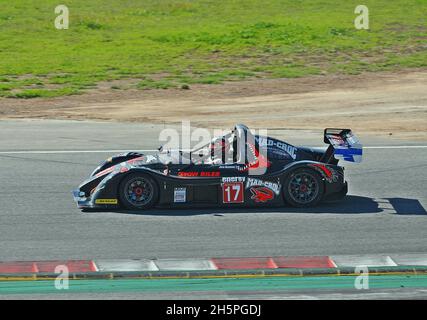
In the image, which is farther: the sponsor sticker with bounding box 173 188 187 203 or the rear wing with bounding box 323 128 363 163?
the rear wing with bounding box 323 128 363 163

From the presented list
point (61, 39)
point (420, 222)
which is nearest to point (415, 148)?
point (420, 222)

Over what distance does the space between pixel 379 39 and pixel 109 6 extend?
47.9 feet

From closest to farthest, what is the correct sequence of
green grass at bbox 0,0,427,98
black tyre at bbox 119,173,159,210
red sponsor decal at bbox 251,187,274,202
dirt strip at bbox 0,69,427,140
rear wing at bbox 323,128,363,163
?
black tyre at bbox 119,173,159,210, red sponsor decal at bbox 251,187,274,202, rear wing at bbox 323,128,363,163, dirt strip at bbox 0,69,427,140, green grass at bbox 0,0,427,98

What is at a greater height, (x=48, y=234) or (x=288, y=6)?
(x=288, y=6)

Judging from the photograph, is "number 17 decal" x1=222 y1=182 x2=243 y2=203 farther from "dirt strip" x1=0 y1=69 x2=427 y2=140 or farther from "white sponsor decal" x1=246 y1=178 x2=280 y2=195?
"dirt strip" x1=0 y1=69 x2=427 y2=140

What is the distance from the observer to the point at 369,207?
16.2m

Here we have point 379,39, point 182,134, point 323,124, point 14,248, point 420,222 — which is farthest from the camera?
point 379,39

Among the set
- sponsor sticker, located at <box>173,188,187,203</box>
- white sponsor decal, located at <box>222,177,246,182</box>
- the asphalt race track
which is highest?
white sponsor decal, located at <box>222,177,246,182</box>

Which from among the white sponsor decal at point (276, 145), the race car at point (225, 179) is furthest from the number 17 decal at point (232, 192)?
the white sponsor decal at point (276, 145)

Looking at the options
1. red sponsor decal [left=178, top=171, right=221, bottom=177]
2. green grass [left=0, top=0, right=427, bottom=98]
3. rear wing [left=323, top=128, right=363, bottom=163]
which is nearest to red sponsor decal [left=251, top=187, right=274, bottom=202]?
red sponsor decal [left=178, top=171, right=221, bottom=177]

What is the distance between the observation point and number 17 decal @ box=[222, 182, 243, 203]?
51.4 feet

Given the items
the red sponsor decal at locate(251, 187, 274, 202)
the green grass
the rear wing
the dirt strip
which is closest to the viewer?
the red sponsor decal at locate(251, 187, 274, 202)
